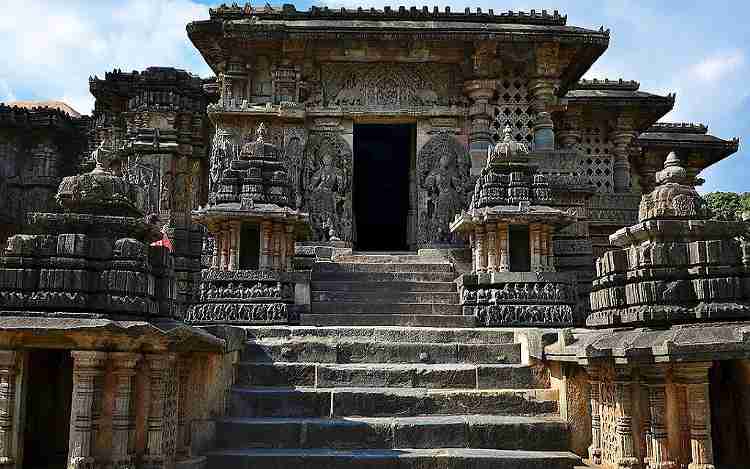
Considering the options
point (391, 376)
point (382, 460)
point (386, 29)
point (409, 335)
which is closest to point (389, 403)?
point (391, 376)

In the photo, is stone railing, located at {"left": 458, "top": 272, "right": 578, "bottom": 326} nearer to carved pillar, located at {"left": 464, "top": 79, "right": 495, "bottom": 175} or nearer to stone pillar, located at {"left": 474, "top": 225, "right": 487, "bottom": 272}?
stone pillar, located at {"left": 474, "top": 225, "right": 487, "bottom": 272}

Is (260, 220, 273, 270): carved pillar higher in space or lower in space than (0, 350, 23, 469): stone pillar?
higher

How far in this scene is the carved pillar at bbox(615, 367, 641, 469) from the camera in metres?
5.45

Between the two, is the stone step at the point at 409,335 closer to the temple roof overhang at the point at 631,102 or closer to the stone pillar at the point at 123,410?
the stone pillar at the point at 123,410

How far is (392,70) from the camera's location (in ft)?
45.6

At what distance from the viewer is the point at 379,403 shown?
6738mm

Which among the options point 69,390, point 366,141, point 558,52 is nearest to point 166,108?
point 366,141

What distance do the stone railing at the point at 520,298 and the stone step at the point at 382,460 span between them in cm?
353

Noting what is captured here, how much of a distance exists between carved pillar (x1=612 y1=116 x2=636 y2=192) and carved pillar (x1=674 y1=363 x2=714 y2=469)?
40.6 feet

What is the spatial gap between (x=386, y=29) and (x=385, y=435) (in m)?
9.09

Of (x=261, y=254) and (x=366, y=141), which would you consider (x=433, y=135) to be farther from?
(x=366, y=141)

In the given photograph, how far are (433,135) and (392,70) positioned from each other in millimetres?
1697

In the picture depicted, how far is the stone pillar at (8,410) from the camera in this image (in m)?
4.82

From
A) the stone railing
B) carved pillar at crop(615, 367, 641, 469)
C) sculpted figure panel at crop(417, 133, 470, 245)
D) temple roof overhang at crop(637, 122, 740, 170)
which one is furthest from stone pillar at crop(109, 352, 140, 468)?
temple roof overhang at crop(637, 122, 740, 170)
